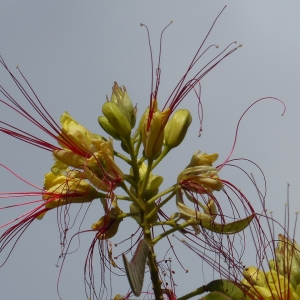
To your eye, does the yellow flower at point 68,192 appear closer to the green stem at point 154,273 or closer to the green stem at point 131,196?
the green stem at point 131,196

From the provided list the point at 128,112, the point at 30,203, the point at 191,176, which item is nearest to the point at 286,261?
the point at 191,176

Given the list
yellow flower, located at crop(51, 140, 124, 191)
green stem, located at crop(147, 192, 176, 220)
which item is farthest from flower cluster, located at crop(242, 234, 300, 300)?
yellow flower, located at crop(51, 140, 124, 191)

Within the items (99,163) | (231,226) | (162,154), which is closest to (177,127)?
(162,154)

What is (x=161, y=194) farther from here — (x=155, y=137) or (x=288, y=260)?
(x=288, y=260)

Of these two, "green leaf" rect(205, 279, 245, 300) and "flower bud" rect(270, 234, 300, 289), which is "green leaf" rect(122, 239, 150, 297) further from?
"flower bud" rect(270, 234, 300, 289)

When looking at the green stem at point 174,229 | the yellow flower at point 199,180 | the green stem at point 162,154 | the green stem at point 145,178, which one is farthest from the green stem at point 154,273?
the green stem at point 162,154
